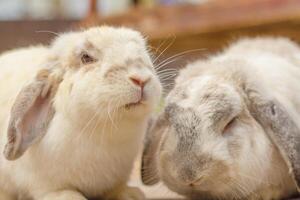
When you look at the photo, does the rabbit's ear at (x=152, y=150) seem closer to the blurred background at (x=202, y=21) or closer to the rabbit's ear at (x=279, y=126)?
the rabbit's ear at (x=279, y=126)

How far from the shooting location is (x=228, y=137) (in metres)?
3.12

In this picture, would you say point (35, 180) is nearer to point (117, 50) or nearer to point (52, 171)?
point (52, 171)

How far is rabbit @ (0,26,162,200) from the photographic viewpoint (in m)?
3.00

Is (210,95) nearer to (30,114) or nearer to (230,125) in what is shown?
(230,125)

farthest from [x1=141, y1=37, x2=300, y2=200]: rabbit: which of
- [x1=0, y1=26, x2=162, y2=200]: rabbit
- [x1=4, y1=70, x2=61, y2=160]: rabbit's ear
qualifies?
[x1=4, y1=70, x2=61, y2=160]: rabbit's ear

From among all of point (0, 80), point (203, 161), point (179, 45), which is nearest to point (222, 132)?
point (203, 161)

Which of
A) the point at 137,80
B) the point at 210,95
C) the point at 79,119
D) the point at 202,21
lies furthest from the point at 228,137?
the point at 202,21

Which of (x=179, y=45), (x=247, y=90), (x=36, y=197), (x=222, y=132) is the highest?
(x=179, y=45)

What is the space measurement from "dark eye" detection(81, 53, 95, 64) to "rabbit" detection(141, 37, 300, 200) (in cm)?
46

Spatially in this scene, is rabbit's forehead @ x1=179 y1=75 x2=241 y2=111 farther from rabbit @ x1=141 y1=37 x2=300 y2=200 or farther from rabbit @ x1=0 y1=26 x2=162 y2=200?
rabbit @ x1=0 y1=26 x2=162 y2=200

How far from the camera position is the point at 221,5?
6.16 metres

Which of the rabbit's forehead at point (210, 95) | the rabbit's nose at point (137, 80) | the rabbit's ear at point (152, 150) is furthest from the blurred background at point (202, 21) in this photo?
the rabbit's nose at point (137, 80)

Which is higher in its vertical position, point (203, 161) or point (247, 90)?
point (247, 90)

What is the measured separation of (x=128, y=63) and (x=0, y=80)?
88 centimetres
